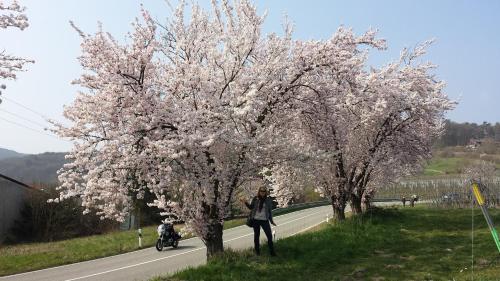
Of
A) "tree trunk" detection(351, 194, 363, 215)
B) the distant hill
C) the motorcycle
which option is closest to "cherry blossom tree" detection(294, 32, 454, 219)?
"tree trunk" detection(351, 194, 363, 215)

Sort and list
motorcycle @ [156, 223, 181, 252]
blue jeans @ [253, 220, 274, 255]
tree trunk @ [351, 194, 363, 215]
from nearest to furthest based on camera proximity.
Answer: blue jeans @ [253, 220, 274, 255], motorcycle @ [156, 223, 181, 252], tree trunk @ [351, 194, 363, 215]

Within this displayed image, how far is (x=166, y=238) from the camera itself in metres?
19.0

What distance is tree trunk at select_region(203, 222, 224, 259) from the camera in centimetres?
1070

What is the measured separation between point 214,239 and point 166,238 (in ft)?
28.7

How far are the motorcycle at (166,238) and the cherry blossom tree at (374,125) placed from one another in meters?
6.54

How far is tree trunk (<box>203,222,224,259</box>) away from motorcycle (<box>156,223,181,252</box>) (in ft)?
27.6

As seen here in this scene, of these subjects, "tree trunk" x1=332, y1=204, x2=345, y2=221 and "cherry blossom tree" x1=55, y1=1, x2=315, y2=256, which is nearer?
"cherry blossom tree" x1=55, y1=1, x2=315, y2=256

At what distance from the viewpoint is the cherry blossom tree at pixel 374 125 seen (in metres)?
14.7

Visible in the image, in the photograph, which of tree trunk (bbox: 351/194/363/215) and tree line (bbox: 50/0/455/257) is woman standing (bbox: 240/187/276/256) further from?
tree trunk (bbox: 351/194/363/215)

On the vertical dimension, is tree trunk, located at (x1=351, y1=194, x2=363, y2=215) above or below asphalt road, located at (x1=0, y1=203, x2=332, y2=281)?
above

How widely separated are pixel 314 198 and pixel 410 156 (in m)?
37.6

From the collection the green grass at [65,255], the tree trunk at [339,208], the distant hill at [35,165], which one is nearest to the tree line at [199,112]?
the tree trunk at [339,208]

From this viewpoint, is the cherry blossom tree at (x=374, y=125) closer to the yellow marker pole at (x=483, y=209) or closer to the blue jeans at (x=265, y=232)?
the blue jeans at (x=265, y=232)

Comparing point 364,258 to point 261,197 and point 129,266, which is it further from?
point 129,266
